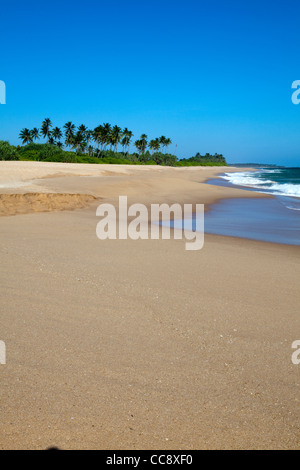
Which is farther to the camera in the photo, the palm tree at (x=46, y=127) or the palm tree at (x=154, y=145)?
the palm tree at (x=154, y=145)

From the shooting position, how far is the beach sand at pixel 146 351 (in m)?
2.05

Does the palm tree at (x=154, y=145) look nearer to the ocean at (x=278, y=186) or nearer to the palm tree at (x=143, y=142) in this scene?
the palm tree at (x=143, y=142)

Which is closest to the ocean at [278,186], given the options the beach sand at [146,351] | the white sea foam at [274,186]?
the white sea foam at [274,186]

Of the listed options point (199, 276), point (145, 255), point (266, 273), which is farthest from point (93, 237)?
point (266, 273)

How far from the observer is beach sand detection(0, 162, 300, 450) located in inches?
80.9

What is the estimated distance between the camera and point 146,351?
2.81 m

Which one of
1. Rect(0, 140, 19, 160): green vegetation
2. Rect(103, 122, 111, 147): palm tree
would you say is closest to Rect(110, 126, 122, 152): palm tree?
Rect(103, 122, 111, 147): palm tree

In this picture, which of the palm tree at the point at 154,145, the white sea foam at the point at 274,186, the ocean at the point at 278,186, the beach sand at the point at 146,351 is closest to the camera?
the beach sand at the point at 146,351

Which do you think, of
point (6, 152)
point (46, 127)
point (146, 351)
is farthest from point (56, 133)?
point (146, 351)

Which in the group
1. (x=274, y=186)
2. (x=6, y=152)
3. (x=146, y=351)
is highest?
(x=6, y=152)

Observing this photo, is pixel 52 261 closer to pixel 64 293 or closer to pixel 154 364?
pixel 64 293

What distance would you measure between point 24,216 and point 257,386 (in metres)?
8.01

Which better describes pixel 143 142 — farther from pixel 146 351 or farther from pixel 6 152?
pixel 146 351

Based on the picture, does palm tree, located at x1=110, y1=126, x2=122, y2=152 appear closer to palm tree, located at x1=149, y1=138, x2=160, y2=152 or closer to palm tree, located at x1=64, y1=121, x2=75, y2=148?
palm tree, located at x1=64, y1=121, x2=75, y2=148
